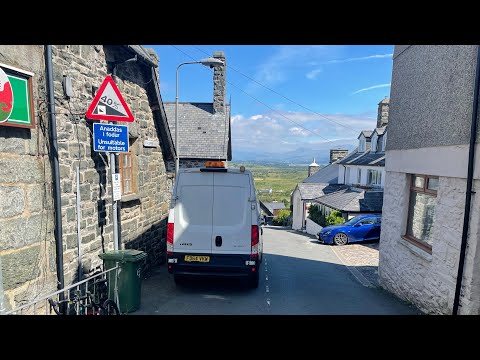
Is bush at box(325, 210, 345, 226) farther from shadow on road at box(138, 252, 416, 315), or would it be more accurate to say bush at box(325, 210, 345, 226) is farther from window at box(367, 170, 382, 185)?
shadow on road at box(138, 252, 416, 315)

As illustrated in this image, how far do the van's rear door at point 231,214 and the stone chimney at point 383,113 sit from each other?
25.0 meters

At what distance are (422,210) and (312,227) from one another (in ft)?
59.1

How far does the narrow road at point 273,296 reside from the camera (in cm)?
512

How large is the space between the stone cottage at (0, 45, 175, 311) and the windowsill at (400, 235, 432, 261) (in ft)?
19.2

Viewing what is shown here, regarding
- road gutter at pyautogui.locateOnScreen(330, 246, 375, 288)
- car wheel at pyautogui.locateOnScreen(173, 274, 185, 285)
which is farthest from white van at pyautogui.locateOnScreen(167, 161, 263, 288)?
road gutter at pyautogui.locateOnScreen(330, 246, 375, 288)

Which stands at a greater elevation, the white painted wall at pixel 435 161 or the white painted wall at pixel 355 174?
the white painted wall at pixel 435 161

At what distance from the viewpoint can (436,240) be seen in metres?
4.82

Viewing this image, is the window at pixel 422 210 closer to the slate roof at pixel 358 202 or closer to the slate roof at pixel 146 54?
the slate roof at pixel 146 54

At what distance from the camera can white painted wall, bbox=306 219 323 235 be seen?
21802mm

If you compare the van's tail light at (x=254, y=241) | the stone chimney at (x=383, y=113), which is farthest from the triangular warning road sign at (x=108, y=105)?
the stone chimney at (x=383, y=113)

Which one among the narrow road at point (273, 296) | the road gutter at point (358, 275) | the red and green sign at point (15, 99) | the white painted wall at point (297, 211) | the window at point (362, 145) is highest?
the window at point (362, 145)

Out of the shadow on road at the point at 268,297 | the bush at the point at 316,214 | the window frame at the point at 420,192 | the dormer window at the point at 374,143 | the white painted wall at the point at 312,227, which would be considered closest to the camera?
the shadow on road at the point at 268,297
